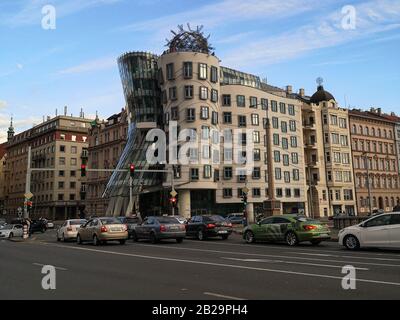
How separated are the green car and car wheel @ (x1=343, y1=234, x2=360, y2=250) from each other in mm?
2166

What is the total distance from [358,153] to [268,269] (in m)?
77.8

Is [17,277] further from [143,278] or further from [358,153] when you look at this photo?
[358,153]

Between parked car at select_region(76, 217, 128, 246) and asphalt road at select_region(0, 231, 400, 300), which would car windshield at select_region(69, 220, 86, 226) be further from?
asphalt road at select_region(0, 231, 400, 300)

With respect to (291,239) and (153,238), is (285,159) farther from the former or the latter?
(291,239)

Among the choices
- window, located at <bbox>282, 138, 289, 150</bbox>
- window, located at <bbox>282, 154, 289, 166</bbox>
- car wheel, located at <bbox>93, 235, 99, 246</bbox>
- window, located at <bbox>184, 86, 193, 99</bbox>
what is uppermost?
window, located at <bbox>184, 86, 193, 99</bbox>

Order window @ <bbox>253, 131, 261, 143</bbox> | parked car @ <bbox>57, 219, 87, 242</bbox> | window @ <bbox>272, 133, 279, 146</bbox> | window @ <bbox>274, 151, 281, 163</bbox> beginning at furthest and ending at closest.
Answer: window @ <bbox>272, 133, 279, 146</bbox>, window @ <bbox>274, 151, 281, 163</bbox>, window @ <bbox>253, 131, 261, 143</bbox>, parked car @ <bbox>57, 219, 87, 242</bbox>

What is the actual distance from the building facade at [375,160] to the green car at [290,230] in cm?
6380

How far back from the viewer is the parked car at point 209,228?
25.3m

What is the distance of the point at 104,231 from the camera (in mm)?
21938

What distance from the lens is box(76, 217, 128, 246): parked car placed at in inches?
866

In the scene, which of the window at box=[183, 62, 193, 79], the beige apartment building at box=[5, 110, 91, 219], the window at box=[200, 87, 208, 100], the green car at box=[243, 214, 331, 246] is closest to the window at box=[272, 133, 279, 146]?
the window at box=[200, 87, 208, 100]

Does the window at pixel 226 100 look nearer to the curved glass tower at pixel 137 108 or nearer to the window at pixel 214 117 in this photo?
the window at pixel 214 117

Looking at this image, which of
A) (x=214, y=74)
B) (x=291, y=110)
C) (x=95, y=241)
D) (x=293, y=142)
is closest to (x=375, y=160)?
(x=293, y=142)

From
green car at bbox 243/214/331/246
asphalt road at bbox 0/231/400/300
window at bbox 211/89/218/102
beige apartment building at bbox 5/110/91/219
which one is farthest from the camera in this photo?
beige apartment building at bbox 5/110/91/219
